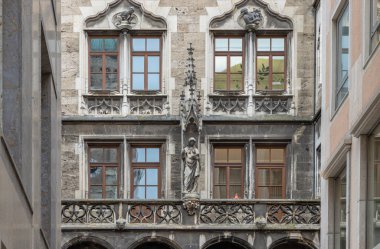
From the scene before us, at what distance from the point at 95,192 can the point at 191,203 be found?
133 inches

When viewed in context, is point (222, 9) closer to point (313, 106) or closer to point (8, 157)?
point (313, 106)

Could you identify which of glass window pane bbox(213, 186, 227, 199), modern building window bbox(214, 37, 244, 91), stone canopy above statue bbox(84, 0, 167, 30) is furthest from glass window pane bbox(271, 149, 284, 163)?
stone canopy above statue bbox(84, 0, 167, 30)

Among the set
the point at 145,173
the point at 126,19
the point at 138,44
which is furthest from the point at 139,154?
the point at 126,19

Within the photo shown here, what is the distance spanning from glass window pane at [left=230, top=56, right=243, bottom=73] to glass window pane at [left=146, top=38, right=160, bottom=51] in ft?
8.21

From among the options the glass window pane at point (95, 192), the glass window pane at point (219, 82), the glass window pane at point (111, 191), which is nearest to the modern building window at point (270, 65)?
the glass window pane at point (219, 82)

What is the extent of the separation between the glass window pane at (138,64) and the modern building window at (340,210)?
17.9 meters

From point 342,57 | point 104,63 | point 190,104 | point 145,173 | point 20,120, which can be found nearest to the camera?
point 20,120

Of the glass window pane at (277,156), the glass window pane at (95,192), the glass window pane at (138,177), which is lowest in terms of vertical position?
the glass window pane at (95,192)

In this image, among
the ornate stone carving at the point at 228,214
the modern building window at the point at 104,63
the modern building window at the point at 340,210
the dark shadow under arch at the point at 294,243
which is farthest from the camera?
the modern building window at the point at 104,63

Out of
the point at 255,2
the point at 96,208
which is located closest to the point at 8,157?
the point at 96,208

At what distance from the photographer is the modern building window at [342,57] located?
24.3 m

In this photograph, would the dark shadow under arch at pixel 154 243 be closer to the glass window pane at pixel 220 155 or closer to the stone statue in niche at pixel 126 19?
the glass window pane at pixel 220 155

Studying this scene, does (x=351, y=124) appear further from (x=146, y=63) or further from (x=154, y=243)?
(x=146, y=63)

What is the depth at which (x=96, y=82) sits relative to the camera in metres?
42.7
